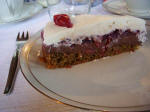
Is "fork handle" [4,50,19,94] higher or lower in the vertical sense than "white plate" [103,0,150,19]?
lower

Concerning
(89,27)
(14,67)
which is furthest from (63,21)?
(14,67)

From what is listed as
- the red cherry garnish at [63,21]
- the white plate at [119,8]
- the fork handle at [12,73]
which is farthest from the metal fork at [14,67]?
the white plate at [119,8]

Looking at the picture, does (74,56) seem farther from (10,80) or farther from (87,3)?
(87,3)

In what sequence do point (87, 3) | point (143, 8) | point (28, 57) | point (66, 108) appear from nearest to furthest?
1. point (66, 108)
2. point (28, 57)
3. point (143, 8)
4. point (87, 3)

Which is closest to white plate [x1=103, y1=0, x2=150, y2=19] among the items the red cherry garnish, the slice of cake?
the slice of cake

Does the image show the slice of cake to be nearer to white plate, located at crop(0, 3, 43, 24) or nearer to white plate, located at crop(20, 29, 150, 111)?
white plate, located at crop(20, 29, 150, 111)

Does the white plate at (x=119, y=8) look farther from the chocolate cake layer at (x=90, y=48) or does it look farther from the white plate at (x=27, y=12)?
the white plate at (x=27, y=12)

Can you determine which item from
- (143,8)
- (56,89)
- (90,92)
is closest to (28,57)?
(56,89)
